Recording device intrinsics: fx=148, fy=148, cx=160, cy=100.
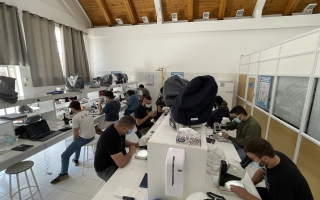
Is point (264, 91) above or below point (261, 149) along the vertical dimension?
above

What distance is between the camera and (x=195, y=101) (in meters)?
1.17

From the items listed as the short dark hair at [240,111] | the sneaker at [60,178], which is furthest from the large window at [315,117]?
the sneaker at [60,178]

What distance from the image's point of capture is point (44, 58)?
14.5ft

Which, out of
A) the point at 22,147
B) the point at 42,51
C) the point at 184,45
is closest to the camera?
the point at 22,147

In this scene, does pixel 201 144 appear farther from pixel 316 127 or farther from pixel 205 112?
pixel 316 127

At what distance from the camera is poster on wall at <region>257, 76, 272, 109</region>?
304 centimetres

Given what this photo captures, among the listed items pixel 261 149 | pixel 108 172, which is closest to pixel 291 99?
pixel 261 149

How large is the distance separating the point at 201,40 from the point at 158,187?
18.2 feet

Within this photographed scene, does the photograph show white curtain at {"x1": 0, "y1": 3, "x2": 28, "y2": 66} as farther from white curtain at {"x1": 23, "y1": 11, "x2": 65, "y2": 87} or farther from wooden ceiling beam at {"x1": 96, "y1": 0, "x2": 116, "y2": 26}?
wooden ceiling beam at {"x1": 96, "y1": 0, "x2": 116, "y2": 26}

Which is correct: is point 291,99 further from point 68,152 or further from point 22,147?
point 22,147

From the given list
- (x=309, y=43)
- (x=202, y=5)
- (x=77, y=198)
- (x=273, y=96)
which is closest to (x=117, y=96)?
(x=77, y=198)

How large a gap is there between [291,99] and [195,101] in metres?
2.09

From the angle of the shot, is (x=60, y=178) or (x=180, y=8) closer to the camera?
(x=60, y=178)

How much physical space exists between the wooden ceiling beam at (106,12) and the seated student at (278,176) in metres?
6.08
